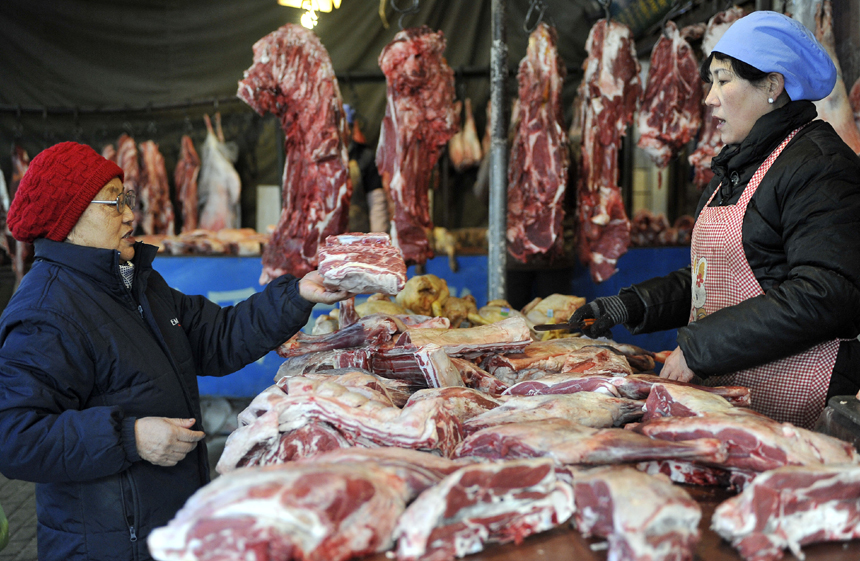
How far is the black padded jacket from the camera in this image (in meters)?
1.98

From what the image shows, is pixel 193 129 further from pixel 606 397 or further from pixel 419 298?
pixel 606 397

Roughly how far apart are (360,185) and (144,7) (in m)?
3.05

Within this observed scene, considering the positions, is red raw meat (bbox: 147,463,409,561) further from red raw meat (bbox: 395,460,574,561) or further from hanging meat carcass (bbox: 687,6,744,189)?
hanging meat carcass (bbox: 687,6,744,189)

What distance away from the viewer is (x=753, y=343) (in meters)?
2.02

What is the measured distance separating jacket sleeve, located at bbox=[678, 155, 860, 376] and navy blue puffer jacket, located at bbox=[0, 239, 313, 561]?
1.46 m

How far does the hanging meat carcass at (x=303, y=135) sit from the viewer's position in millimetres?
4102

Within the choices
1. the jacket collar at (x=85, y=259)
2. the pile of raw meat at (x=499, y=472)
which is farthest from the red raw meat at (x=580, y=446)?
the jacket collar at (x=85, y=259)

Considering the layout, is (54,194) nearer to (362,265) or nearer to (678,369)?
(362,265)

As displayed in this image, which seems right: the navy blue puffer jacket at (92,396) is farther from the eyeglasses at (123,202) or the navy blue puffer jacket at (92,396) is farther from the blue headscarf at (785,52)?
the blue headscarf at (785,52)

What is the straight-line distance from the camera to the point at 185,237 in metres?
6.28

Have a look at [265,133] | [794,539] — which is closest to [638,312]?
[794,539]

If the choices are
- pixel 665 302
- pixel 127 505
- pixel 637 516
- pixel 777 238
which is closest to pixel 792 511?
pixel 637 516

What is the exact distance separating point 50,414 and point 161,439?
332mm

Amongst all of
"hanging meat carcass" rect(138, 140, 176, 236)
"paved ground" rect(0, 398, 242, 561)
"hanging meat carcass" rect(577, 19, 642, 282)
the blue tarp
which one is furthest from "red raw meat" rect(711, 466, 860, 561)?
"hanging meat carcass" rect(138, 140, 176, 236)
